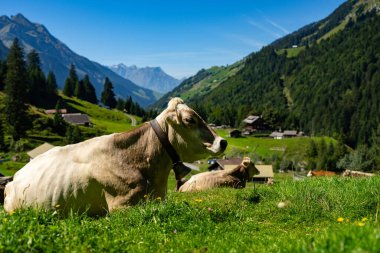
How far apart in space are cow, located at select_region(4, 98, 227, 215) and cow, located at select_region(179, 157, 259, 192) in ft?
34.4

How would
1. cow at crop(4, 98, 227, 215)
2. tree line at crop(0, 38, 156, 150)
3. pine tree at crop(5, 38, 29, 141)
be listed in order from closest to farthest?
cow at crop(4, 98, 227, 215) < pine tree at crop(5, 38, 29, 141) < tree line at crop(0, 38, 156, 150)

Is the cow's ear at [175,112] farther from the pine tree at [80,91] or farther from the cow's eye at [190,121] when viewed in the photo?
the pine tree at [80,91]

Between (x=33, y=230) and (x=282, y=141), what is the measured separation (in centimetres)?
19903

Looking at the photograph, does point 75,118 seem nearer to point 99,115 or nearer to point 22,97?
point 99,115

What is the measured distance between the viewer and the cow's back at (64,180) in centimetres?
700

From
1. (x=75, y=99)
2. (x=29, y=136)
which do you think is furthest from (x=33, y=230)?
(x=75, y=99)

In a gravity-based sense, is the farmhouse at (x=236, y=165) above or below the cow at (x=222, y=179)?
below

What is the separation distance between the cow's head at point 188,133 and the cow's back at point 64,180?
1295mm

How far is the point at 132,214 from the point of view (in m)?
6.11

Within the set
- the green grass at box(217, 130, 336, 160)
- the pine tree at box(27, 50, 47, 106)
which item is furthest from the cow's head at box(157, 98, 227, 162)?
the green grass at box(217, 130, 336, 160)

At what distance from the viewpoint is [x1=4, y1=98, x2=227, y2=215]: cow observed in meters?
6.94

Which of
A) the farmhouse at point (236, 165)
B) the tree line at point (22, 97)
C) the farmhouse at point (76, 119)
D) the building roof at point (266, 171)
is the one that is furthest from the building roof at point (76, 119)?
the building roof at point (266, 171)

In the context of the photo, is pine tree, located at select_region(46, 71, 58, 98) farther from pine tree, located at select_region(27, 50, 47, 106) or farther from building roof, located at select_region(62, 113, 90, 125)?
building roof, located at select_region(62, 113, 90, 125)

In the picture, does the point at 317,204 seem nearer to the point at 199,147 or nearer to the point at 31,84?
the point at 199,147
